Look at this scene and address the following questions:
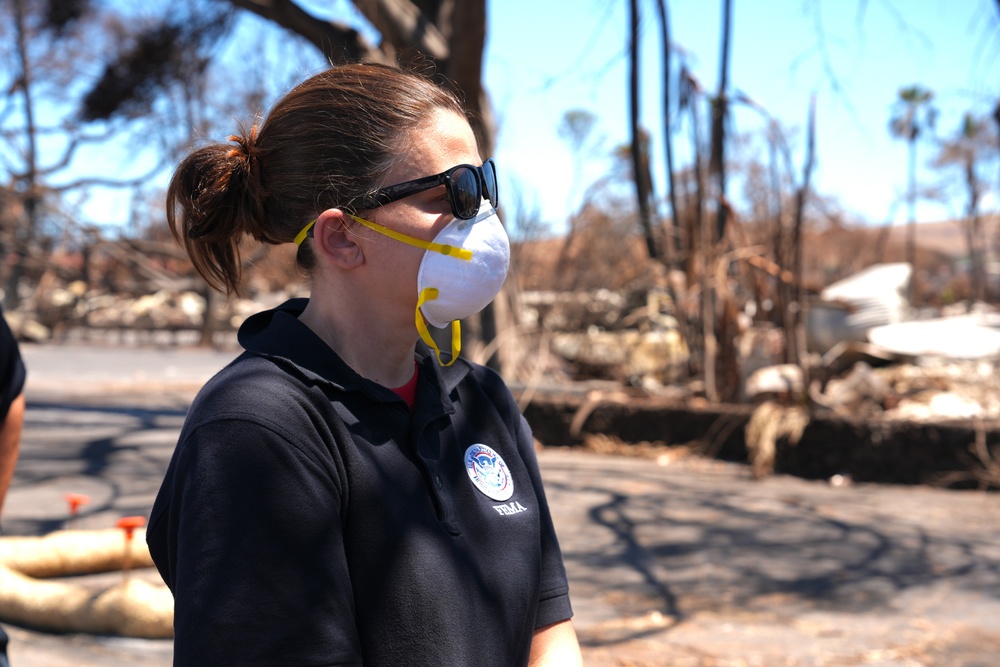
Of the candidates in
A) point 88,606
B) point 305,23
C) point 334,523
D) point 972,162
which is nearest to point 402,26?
point 305,23

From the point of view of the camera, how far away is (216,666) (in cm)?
114

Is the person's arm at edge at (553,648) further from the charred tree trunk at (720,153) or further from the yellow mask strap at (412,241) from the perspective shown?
the charred tree trunk at (720,153)

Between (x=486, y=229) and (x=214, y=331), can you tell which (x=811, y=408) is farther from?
(x=214, y=331)

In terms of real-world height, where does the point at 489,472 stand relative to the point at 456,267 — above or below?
below

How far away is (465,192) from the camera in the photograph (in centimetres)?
151

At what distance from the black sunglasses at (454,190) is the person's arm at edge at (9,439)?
54.8 inches

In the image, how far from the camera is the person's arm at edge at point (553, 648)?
162 centimetres

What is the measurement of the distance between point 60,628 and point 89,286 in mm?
21187

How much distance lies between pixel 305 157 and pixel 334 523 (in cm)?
56

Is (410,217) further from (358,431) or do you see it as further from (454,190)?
(358,431)

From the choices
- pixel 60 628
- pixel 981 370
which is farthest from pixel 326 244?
pixel 981 370

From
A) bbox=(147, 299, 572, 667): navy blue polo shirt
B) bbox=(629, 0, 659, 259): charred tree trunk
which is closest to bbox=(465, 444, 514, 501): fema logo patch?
bbox=(147, 299, 572, 667): navy blue polo shirt

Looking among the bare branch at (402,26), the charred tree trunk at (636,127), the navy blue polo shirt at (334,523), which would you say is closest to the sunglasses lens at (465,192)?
the navy blue polo shirt at (334,523)

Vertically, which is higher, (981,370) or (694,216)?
(694,216)
